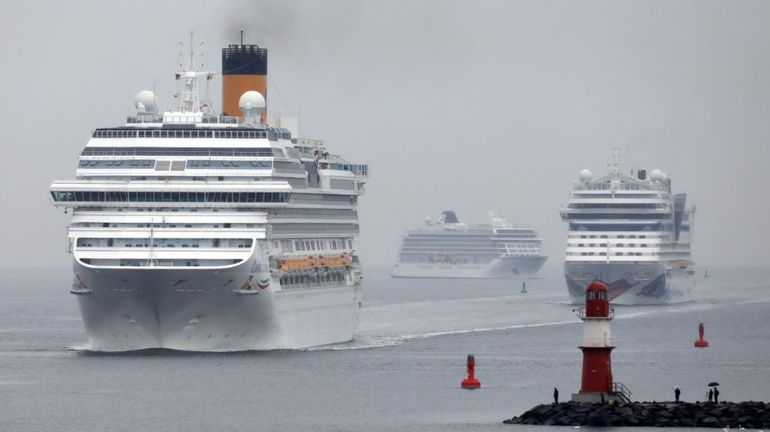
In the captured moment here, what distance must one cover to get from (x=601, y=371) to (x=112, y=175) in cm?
2676

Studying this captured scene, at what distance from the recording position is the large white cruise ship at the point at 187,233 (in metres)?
76.5

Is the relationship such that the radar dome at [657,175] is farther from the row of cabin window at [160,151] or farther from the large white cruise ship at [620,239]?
the row of cabin window at [160,151]

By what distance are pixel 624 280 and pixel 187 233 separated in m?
75.0

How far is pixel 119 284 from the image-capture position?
76125 mm

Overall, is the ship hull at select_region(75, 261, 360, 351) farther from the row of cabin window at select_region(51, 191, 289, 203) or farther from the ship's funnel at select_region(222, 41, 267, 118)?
the ship's funnel at select_region(222, 41, 267, 118)

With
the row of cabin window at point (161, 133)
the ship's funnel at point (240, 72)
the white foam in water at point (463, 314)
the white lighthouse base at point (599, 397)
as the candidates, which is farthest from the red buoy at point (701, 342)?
the white lighthouse base at point (599, 397)

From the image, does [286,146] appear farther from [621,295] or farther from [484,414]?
[621,295]

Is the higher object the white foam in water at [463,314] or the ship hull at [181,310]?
the ship hull at [181,310]

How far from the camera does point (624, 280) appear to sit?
147 m

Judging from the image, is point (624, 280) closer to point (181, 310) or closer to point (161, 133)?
point (161, 133)

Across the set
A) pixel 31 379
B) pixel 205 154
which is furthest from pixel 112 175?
pixel 31 379

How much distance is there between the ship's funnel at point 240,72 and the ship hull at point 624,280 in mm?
57665

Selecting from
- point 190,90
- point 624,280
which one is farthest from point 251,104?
point 624,280

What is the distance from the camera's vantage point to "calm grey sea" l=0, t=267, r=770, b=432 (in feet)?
203
